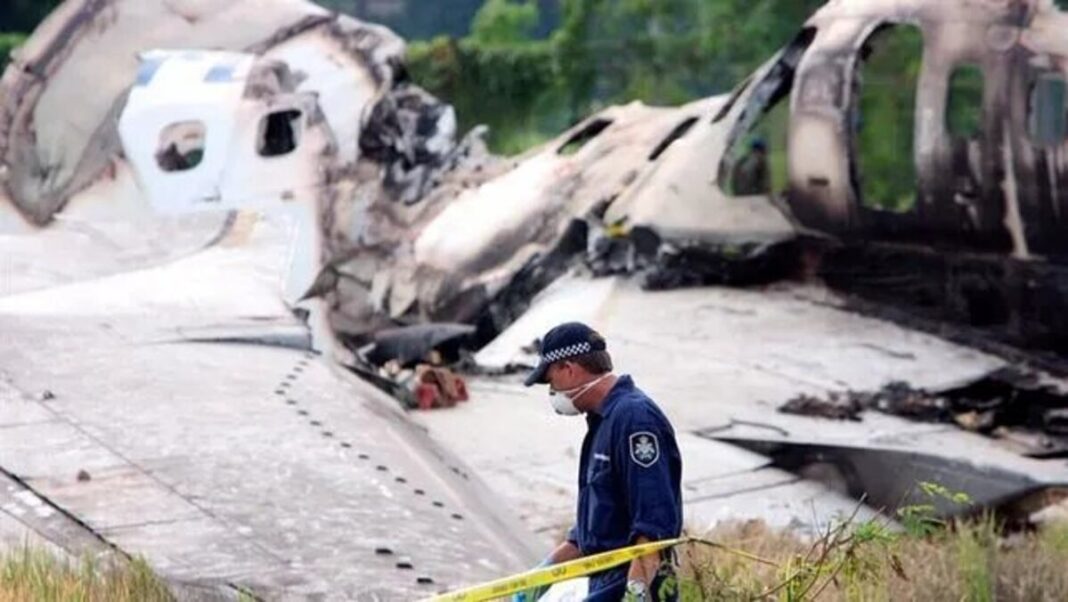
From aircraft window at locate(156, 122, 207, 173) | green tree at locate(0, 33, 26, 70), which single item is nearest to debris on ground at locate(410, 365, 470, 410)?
aircraft window at locate(156, 122, 207, 173)

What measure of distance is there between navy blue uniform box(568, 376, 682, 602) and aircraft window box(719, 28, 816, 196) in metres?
10.6

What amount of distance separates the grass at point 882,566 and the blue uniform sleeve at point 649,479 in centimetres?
81

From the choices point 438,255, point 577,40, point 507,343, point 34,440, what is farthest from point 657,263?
point 577,40

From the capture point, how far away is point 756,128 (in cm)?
1747

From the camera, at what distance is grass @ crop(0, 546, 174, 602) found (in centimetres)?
686

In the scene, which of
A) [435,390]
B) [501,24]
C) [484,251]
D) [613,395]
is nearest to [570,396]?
[613,395]

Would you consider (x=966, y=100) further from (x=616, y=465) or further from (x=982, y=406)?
(x=616, y=465)

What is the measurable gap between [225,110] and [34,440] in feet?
29.5

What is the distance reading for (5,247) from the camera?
15.3 metres

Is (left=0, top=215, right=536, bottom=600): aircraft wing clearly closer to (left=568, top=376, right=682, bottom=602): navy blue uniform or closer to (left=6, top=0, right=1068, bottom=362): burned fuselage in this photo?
(left=568, top=376, right=682, bottom=602): navy blue uniform

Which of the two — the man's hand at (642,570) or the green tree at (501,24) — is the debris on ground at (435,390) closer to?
the man's hand at (642,570)

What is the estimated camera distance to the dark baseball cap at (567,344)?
6.29 metres

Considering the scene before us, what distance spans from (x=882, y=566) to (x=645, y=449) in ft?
7.83

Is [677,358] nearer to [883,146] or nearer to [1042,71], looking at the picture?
[1042,71]
